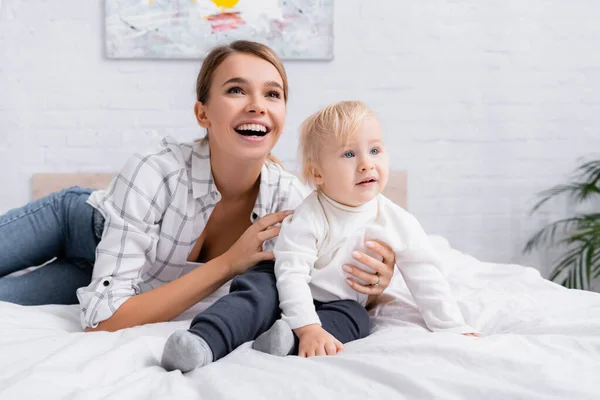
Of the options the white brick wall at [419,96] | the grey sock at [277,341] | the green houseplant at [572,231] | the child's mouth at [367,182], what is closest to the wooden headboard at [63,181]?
the white brick wall at [419,96]

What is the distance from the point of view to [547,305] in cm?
138

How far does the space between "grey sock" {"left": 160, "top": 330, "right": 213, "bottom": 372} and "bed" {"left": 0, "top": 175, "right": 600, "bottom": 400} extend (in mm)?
19

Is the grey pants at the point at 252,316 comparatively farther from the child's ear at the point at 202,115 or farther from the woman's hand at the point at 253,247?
the child's ear at the point at 202,115

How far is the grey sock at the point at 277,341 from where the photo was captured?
42.8 inches

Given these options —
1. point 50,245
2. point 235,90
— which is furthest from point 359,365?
point 50,245

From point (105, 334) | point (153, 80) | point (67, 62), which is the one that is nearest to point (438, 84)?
point (153, 80)

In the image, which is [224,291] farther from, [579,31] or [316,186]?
[579,31]

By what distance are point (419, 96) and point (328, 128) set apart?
1.75m

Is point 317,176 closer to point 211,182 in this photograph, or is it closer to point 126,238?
point 211,182

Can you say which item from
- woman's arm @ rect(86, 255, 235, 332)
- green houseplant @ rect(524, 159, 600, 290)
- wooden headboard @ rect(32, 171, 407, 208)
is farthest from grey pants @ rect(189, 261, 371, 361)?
green houseplant @ rect(524, 159, 600, 290)

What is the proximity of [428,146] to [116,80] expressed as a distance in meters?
1.46

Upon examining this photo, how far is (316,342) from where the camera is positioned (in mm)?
1102

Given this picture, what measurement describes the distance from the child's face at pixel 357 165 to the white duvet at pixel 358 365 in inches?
11.2

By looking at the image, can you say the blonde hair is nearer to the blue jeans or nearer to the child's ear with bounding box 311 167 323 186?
the child's ear with bounding box 311 167 323 186
